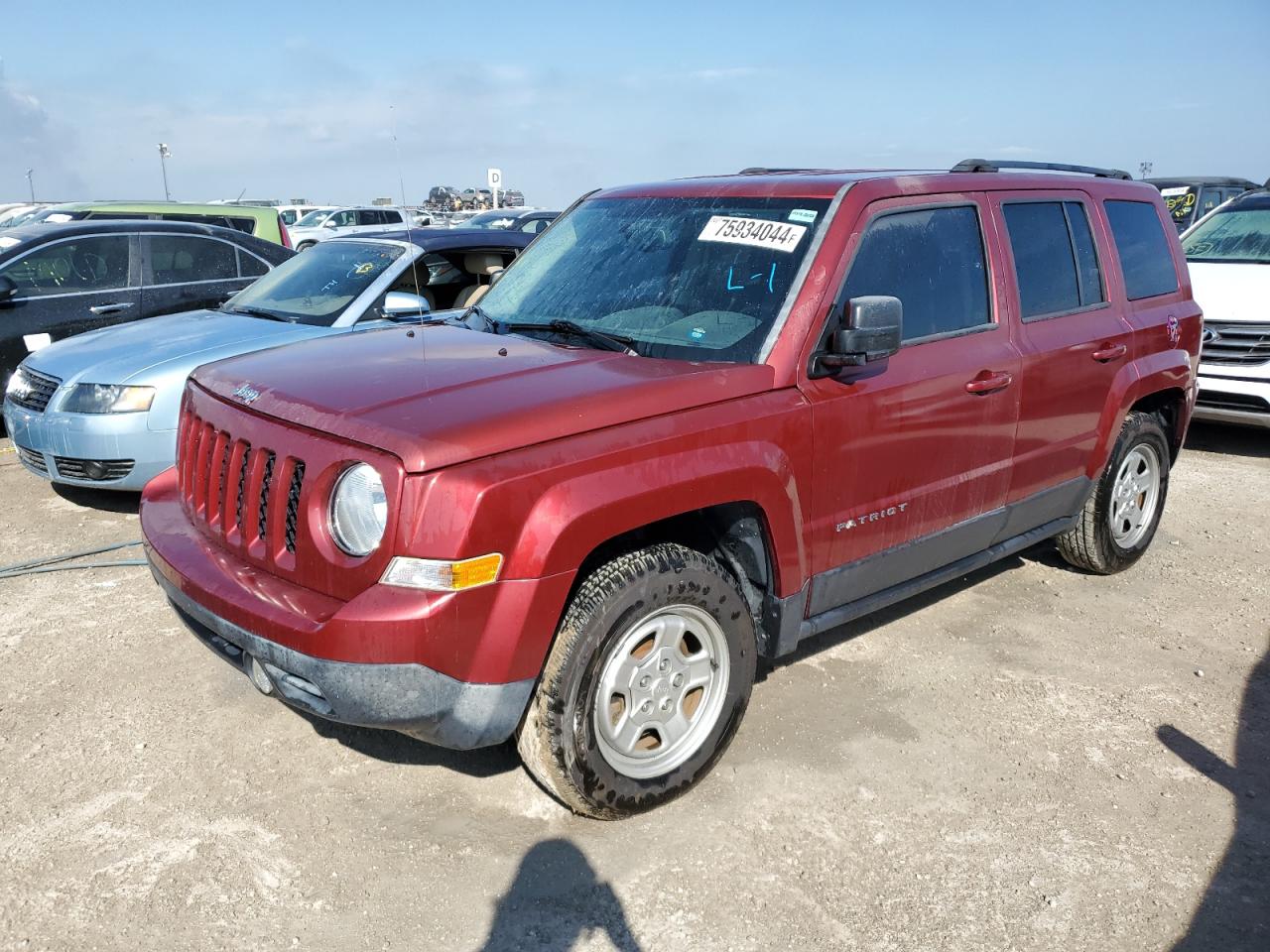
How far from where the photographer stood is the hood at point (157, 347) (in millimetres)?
5762

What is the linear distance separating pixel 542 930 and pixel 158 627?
8.62ft

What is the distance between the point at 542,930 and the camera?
2697mm

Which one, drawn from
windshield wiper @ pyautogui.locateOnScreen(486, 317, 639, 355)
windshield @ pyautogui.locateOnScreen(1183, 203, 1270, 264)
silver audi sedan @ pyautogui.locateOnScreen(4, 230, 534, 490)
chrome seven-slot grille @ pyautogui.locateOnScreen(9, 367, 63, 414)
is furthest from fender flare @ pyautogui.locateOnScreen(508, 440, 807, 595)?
windshield @ pyautogui.locateOnScreen(1183, 203, 1270, 264)

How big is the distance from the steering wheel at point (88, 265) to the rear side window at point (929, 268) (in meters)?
6.48

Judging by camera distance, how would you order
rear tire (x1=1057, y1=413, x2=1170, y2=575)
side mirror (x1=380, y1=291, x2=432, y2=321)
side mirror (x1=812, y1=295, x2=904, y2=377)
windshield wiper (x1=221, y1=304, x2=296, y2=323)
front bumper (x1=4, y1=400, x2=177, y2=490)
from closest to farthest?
side mirror (x1=812, y1=295, x2=904, y2=377), rear tire (x1=1057, y1=413, x2=1170, y2=575), side mirror (x1=380, y1=291, x2=432, y2=321), front bumper (x1=4, y1=400, x2=177, y2=490), windshield wiper (x1=221, y1=304, x2=296, y2=323)

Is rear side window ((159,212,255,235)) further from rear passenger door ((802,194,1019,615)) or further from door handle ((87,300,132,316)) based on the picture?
rear passenger door ((802,194,1019,615))

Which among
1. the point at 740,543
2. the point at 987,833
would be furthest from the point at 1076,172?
the point at 987,833

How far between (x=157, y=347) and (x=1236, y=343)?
7.77 meters

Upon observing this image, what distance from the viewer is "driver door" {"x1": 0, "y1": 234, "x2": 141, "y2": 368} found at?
290 inches

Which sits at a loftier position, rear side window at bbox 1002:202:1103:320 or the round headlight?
rear side window at bbox 1002:202:1103:320

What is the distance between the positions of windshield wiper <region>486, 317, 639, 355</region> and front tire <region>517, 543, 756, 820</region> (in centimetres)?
78

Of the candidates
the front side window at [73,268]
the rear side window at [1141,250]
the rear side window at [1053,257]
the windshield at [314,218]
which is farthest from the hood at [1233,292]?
the windshield at [314,218]

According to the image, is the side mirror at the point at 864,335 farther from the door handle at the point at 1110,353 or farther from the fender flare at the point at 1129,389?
the fender flare at the point at 1129,389

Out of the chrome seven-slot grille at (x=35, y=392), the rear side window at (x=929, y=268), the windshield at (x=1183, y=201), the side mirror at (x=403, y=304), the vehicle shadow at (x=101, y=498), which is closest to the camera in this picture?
the rear side window at (x=929, y=268)
